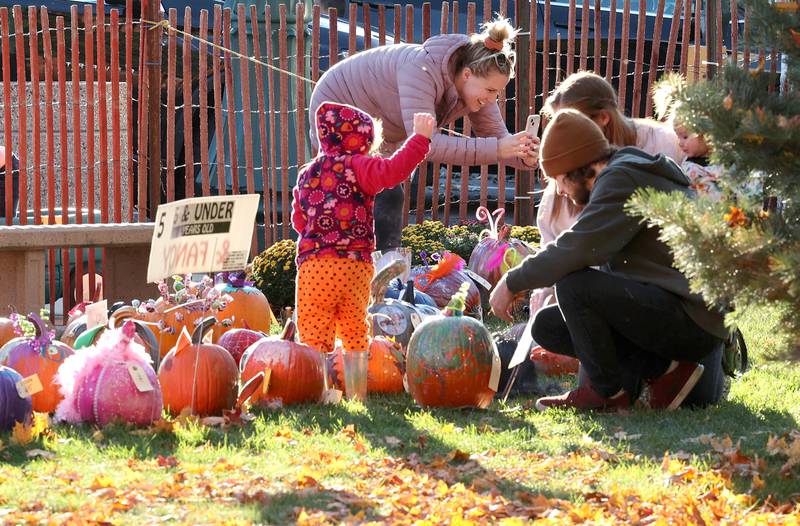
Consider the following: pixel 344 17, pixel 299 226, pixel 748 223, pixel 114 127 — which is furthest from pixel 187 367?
pixel 344 17

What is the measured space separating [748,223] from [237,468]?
177cm

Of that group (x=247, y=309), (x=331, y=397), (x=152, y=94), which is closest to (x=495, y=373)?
(x=331, y=397)

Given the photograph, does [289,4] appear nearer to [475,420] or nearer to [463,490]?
[475,420]

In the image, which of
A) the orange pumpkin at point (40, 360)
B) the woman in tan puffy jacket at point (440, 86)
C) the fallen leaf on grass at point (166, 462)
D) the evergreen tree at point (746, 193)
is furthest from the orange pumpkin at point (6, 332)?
the evergreen tree at point (746, 193)

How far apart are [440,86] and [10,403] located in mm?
3054

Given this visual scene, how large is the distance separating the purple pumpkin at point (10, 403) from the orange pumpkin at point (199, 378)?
0.59 m

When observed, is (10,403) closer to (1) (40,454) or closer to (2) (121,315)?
(1) (40,454)

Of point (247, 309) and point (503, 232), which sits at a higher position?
point (503, 232)

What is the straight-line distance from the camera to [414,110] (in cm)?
664

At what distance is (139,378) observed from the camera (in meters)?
4.71

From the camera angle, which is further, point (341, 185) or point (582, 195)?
point (341, 185)

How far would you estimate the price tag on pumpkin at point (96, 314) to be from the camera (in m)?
5.64

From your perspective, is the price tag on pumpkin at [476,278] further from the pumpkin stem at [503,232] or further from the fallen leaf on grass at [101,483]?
the fallen leaf on grass at [101,483]

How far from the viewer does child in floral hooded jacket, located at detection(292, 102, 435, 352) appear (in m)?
5.48
